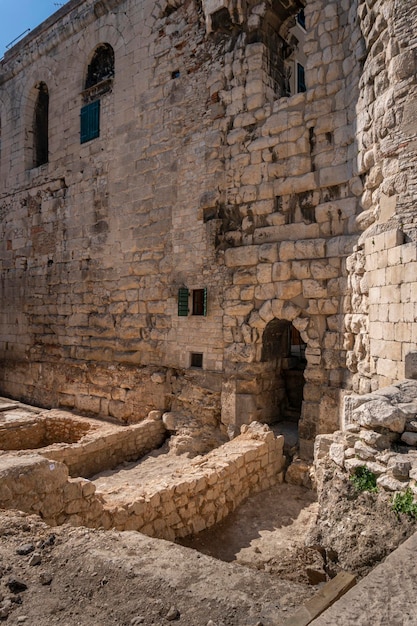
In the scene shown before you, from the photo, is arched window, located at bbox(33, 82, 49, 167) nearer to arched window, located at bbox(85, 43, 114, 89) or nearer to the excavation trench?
arched window, located at bbox(85, 43, 114, 89)

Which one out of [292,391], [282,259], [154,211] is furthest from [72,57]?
[292,391]

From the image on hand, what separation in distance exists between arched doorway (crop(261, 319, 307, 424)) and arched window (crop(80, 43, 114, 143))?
651cm

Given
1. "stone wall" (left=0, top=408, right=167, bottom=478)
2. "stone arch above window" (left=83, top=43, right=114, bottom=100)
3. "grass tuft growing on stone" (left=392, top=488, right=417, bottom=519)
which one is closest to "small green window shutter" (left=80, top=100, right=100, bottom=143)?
"stone arch above window" (left=83, top=43, right=114, bottom=100)

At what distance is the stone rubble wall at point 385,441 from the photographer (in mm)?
3045

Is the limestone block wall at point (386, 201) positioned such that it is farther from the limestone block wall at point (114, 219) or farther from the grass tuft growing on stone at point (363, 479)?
the limestone block wall at point (114, 219)

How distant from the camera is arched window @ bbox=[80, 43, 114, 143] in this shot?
10.6 metres

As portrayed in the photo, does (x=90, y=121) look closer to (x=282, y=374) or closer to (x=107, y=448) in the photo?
(x=282, y=374)

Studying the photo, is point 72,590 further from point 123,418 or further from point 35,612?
point 123,418

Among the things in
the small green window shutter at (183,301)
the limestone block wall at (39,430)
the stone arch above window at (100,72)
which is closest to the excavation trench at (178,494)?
the limestone block wall at (39,430)

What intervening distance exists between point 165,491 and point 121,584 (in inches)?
109

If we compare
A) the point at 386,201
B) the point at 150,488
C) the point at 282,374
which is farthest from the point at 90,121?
the point at 150,488

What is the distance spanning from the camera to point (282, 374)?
8586 mm

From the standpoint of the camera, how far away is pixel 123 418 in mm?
9773

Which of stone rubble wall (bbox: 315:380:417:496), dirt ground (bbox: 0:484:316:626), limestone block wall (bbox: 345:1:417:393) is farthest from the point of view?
limestone block wall (bbox: 345:1:417:393)
